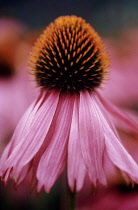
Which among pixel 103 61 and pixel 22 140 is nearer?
pixel 22 140

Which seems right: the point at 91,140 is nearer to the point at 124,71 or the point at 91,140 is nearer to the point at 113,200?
the point at 113,200

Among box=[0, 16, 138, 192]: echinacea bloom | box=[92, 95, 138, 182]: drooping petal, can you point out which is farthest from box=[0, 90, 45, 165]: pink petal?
box=[92, 95, 138, 182]: drooping petal

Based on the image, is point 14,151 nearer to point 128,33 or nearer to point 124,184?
point 124,184

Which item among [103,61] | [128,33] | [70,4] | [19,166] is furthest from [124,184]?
[70,4]

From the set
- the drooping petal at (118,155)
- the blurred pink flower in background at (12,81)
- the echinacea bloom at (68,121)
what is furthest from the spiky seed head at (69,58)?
the blurred pink flower in background at (12,81)

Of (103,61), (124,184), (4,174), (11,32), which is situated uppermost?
(11,32)

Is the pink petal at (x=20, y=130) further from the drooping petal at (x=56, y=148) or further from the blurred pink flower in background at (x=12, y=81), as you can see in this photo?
the blurred pink flower in background at (x=12, y=81)
